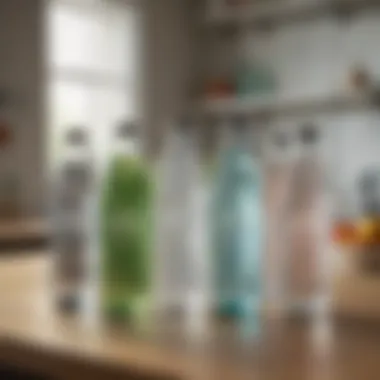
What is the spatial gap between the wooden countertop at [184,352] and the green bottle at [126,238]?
6 centimetres

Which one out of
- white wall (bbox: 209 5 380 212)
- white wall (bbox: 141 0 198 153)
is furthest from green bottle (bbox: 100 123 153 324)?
white wall (bbox: 141 0 198 153)

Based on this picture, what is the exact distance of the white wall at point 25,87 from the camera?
4.08m

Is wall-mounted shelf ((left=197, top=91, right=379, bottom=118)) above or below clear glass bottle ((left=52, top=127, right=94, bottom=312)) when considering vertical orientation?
above

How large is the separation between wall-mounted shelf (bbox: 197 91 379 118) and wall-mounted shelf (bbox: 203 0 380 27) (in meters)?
0.42

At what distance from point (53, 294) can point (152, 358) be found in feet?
1.68

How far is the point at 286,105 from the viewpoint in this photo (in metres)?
4.41

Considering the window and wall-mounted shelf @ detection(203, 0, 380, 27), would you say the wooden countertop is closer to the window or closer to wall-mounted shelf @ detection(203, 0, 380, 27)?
the window

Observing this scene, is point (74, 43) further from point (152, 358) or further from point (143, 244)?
point (152, 358)

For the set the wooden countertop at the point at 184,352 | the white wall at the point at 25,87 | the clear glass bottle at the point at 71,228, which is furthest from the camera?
the white wall at the point at 25,87

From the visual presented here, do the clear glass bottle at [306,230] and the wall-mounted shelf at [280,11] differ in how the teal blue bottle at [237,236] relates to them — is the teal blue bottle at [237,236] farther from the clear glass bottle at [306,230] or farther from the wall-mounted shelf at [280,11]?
the wall-mounted shelf at [280,11]

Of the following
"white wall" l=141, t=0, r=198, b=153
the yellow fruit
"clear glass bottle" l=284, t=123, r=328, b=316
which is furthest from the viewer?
"white wall" l=141, t=0, r=198, b=153

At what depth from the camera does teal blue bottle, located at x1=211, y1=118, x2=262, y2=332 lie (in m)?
1.17

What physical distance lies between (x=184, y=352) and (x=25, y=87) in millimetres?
3304

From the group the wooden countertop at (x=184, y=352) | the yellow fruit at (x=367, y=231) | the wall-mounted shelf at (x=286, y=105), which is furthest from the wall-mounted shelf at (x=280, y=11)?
the wooden countertop at (x=184, y=352)
